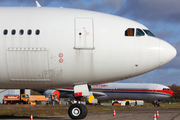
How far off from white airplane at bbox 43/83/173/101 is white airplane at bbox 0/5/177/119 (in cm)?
3911

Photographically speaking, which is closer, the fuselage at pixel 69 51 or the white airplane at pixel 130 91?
the fuselage at pixel 69 51

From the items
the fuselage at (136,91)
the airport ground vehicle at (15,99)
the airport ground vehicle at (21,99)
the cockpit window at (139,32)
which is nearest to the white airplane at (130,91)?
the fuselage at (136,91)

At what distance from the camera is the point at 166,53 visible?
1164 cm

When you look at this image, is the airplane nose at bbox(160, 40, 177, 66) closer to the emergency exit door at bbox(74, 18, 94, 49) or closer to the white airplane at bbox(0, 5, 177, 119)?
the white airplane at bbox(0, 5, 177, 119)

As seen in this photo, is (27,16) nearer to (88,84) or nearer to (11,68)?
(11,68)

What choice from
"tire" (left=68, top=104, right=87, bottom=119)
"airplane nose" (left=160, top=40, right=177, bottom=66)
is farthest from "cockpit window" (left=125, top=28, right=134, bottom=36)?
"tire" (left=68, top=104, right=87, bottom=119)

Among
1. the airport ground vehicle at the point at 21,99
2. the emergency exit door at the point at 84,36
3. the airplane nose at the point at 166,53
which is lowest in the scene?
the airport ground vehicle at the point at 21,99

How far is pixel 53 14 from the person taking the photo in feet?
39.8

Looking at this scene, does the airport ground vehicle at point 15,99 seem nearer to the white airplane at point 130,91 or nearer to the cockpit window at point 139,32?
the white airplane at point 130,91

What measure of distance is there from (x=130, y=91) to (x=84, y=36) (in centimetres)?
4168

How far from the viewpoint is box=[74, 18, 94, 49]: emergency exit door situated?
1158 centimetres

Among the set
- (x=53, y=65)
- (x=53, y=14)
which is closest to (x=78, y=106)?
(x=53, y=65)

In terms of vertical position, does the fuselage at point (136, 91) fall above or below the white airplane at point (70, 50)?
below

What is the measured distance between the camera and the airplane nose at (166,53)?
1162cm
